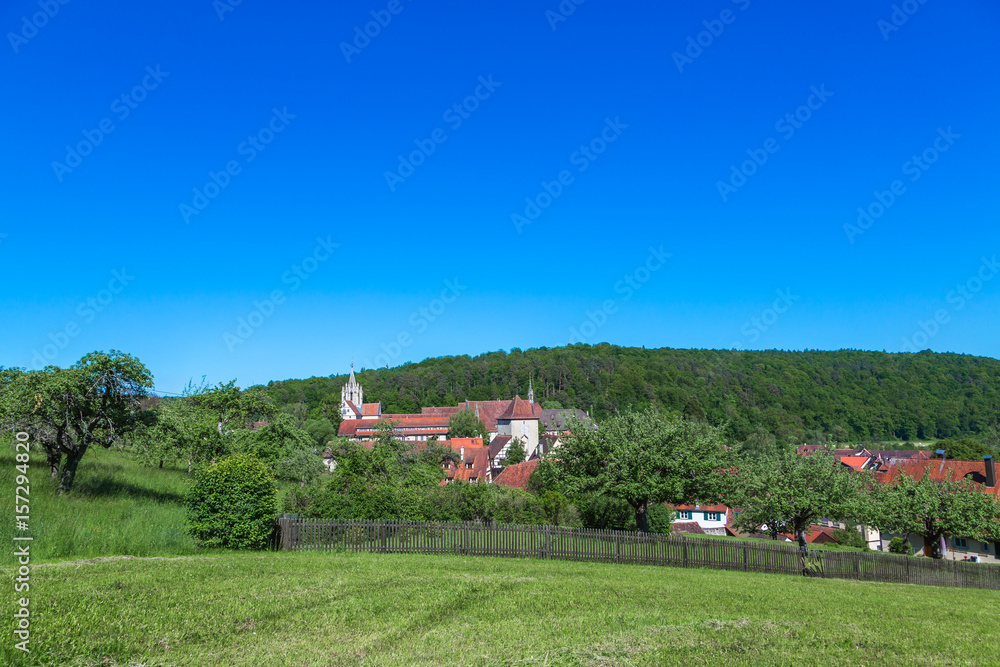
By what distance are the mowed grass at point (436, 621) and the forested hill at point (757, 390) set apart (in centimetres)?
13890

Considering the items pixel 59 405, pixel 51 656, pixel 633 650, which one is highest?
pixel 59 405

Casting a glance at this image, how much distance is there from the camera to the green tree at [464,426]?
12900 cm

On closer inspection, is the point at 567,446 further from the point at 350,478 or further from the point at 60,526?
the point at 60,526

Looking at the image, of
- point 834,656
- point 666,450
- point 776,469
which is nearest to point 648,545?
point 666,450

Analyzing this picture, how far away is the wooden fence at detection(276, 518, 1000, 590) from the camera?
18297 mm

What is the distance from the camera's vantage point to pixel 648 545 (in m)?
21.2

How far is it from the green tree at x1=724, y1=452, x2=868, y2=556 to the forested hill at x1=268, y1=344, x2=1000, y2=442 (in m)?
120

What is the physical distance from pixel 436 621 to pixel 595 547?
12.8m

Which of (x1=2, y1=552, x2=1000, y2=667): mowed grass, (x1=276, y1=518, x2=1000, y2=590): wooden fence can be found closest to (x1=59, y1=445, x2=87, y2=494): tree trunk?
(x1=276, y1=518, x2=1000, y2=590): wooden fence

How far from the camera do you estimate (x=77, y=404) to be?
17.5 m

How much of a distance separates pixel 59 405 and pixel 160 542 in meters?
6.04

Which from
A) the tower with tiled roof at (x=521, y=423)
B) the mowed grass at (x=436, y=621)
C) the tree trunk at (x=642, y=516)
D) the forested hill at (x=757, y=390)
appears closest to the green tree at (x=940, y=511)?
the tree trunk at (x=642, y=516)

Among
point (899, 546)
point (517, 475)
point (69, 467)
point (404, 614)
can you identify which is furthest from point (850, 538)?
point (69, 467)

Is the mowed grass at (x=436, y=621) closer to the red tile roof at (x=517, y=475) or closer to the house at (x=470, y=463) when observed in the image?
the red tile roof at (x=517, y=475)
